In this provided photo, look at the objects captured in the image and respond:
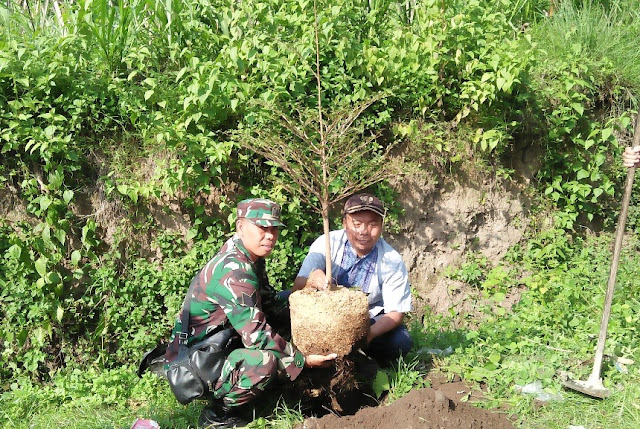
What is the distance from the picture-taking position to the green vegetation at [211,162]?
180 inches

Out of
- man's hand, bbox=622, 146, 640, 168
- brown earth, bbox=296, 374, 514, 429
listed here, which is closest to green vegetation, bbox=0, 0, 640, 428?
brown earth, bbox=296, 374, 514, 429

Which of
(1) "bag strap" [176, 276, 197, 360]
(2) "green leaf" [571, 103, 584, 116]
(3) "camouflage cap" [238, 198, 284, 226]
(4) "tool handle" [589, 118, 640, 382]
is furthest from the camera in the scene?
(2) "green leaf" [571, 103, 584, 116]

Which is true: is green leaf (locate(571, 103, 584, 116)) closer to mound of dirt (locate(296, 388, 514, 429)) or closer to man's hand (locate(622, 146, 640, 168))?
man's hand (locate(622, 146, 640, 168))

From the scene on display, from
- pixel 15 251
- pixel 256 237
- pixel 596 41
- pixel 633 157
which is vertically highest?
pixel 596 41

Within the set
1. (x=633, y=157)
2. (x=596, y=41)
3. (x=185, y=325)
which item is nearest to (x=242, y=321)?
(x=185, y=325)

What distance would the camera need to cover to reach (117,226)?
5055mm

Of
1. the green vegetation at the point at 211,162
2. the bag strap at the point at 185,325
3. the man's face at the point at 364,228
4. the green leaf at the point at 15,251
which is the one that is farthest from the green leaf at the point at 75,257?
the man's face at the point at 364,228

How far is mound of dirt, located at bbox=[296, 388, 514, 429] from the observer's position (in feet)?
10.9

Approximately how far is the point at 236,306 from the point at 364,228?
3.19ft

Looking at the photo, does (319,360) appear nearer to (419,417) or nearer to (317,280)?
(317,280)

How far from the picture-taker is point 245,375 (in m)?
3.47

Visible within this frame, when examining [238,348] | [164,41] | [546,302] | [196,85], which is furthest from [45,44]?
[546,302]

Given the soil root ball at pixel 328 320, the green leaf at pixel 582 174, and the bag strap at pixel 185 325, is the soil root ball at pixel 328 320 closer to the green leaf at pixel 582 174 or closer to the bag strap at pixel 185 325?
the bag strap at pixel 185 325

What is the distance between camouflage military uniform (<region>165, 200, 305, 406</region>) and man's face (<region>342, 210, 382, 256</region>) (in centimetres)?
73
